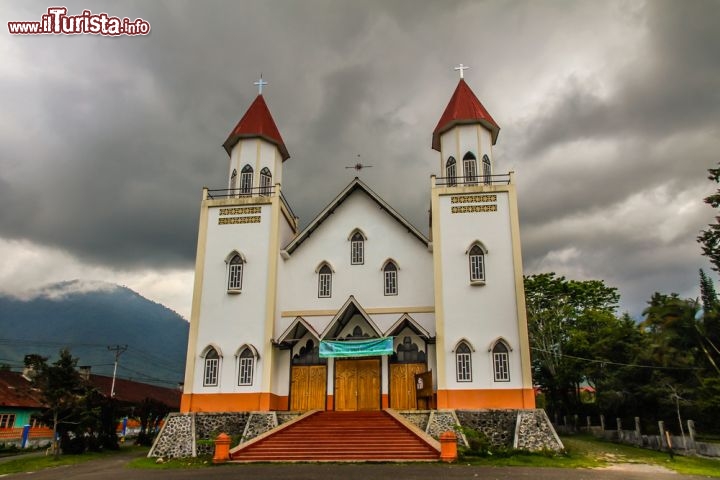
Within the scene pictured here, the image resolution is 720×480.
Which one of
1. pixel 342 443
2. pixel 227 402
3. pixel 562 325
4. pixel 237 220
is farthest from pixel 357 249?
pixel 562 325

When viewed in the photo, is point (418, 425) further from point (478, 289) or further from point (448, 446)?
point (478, 289)

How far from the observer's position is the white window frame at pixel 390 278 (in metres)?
20.8

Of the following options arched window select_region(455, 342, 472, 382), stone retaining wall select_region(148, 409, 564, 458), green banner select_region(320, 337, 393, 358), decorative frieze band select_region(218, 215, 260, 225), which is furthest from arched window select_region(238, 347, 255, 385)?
arched window select_region(455, 342, 472, 382)

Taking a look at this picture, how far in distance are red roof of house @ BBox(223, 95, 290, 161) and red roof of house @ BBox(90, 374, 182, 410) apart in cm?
2037

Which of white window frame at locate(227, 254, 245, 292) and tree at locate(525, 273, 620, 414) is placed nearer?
white window frame at locate(227, 254, 245, 292)

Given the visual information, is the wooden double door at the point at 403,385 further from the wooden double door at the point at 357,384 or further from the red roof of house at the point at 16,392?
the red roof of house at the point at 16,392

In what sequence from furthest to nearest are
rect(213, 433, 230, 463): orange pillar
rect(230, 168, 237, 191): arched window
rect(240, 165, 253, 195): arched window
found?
rect(230, 168, 237, 191): arched window < rect(240, 165, 253, 195): arched window < rect(213, 433, 230, 463): orange pillar

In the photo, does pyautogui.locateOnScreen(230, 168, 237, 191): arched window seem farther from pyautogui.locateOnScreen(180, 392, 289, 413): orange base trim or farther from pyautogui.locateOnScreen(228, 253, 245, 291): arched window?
pyautogui.locateOnScreen(180, 392, 289, 413): orange base trim

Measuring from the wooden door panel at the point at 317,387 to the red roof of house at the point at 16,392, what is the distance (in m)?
17.0

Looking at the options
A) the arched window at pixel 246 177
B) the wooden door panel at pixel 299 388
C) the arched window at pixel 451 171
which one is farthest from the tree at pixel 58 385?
the arched window at pixel 451 171

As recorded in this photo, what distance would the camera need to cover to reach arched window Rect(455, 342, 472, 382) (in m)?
18.2

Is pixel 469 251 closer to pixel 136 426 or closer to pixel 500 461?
pixel 500 461

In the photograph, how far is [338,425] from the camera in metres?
17.4

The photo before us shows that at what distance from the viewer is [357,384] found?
2008 centimetres
